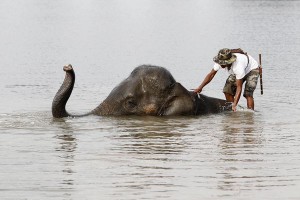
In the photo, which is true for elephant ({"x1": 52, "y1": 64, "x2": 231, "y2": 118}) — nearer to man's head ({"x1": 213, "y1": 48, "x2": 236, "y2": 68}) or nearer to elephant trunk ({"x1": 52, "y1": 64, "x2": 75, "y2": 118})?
elephant trunk ({"x1": 52, "y1": 64, "x2": 75, "y2": 118})

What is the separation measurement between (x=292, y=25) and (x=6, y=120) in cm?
3121

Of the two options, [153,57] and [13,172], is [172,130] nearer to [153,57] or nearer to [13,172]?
[13,172]

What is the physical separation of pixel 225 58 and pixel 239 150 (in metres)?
2.94

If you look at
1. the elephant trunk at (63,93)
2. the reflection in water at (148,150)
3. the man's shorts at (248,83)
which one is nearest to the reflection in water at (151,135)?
the reflection in water at (148,150)

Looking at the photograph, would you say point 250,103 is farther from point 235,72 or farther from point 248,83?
point 235,72

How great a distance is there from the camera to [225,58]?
14.3 meters

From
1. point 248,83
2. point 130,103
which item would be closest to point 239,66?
point 248,83

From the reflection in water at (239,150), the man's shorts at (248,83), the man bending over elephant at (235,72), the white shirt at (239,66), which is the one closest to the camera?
the reflection in water at (239,150)

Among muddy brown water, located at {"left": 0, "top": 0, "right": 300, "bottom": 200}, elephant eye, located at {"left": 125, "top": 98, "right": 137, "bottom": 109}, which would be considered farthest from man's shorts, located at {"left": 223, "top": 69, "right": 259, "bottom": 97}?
elephant eye, located at {"left": 125, "top": 98, "right": 137, "bottom": 109}

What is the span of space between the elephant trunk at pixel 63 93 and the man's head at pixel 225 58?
222 cm

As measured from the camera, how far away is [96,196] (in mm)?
9102

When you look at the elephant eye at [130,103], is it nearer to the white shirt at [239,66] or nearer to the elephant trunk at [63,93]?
the elephant trunk at [63,93]

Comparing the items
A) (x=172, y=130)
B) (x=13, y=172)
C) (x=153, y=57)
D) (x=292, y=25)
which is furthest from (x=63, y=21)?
(x=13, y=172)

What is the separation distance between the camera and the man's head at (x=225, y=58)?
14.3 meters
